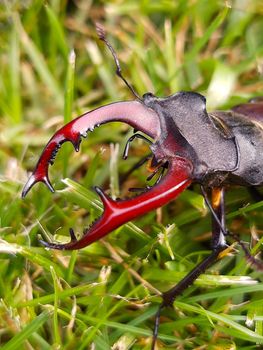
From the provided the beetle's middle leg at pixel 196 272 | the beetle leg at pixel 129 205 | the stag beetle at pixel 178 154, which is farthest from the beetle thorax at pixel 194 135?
the beetle's middle leg at pixel 196 272

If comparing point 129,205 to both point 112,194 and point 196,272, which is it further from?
point 112,194

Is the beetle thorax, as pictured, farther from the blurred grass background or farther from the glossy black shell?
the blurred grass background

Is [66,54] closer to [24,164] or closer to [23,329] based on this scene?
[24,164]

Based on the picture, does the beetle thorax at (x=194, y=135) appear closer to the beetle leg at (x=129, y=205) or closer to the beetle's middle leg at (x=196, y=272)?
the beetle leg at (x=129, y=205)

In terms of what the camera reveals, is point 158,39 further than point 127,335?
Yes

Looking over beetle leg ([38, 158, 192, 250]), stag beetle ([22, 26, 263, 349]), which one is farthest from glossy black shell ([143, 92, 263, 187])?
beetle leg ([38, 158, 192, 250])

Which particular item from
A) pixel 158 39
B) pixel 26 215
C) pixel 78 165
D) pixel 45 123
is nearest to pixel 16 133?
pixel 45 123

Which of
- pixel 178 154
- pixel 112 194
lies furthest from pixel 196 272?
pixel 112 194
